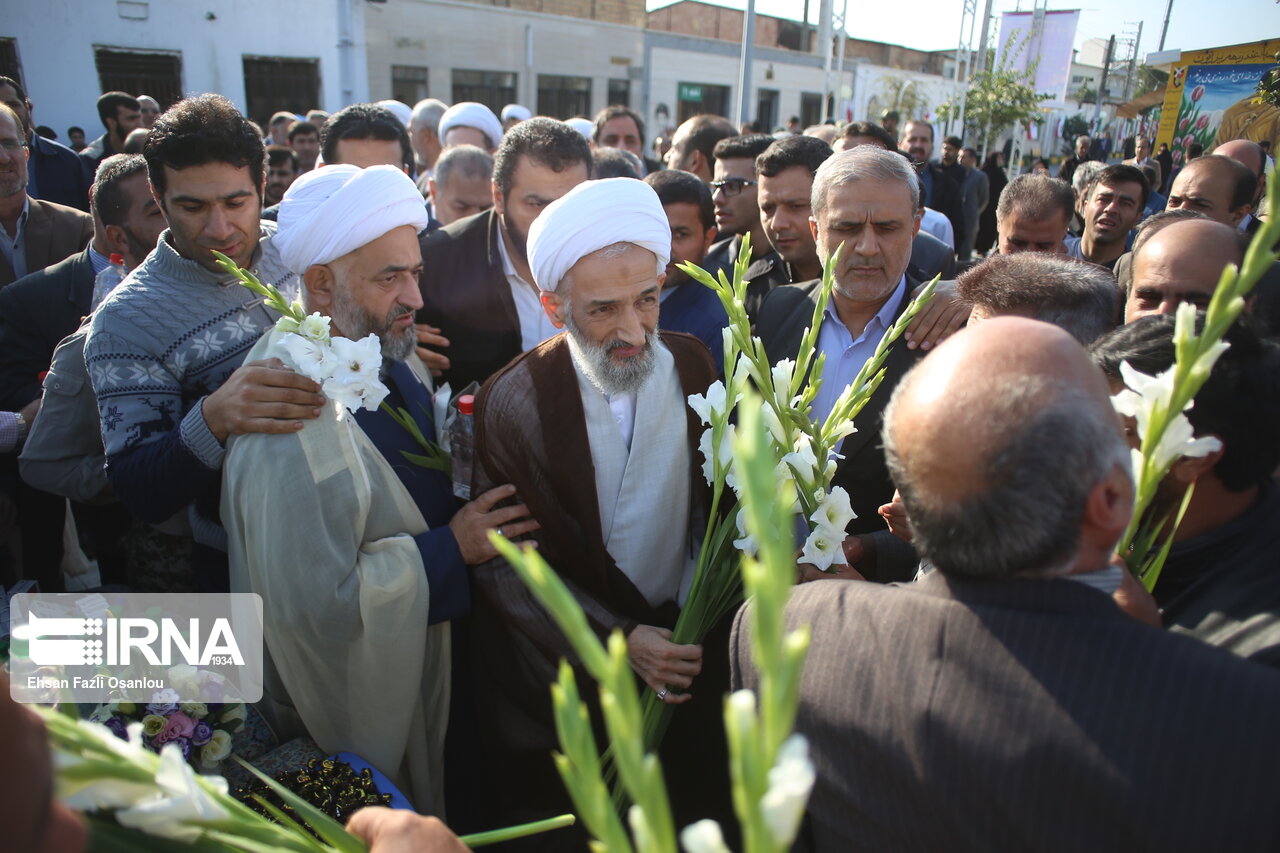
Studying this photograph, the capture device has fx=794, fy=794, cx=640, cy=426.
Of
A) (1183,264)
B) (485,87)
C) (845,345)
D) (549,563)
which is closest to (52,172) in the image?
(549,563)

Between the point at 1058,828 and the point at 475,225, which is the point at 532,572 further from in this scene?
the point at 475,225

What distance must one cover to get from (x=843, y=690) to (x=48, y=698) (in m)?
1.74

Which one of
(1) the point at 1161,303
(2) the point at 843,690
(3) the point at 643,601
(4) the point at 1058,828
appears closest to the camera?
(4) the point at 1058,828

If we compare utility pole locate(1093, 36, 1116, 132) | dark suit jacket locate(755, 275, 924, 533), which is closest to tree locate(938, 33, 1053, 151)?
utility pole locate(1093, 36, 1116, 132)

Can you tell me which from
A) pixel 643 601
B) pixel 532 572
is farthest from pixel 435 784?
pixel 532 572

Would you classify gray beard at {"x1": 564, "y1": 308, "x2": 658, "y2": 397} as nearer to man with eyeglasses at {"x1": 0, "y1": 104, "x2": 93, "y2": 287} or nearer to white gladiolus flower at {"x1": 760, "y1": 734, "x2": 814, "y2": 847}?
white gladiolus flower at {"x1": 760, "y1": 734, "x2": 814, "y2": 847}

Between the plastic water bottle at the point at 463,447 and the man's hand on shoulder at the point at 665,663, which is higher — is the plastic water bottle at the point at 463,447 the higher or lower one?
the higher one

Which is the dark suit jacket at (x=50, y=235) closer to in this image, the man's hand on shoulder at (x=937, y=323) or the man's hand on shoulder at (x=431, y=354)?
the man's hand on shoulder at (x=431, y=354)

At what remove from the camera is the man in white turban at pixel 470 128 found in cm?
634

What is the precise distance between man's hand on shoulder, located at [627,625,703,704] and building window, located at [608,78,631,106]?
2816 cm

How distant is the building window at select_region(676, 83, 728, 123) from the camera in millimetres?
29578

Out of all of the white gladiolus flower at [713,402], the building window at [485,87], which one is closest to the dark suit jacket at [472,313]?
the white gladiolus flower at [713,402]

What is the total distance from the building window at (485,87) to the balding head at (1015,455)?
992 inches

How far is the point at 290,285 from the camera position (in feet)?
9.09
